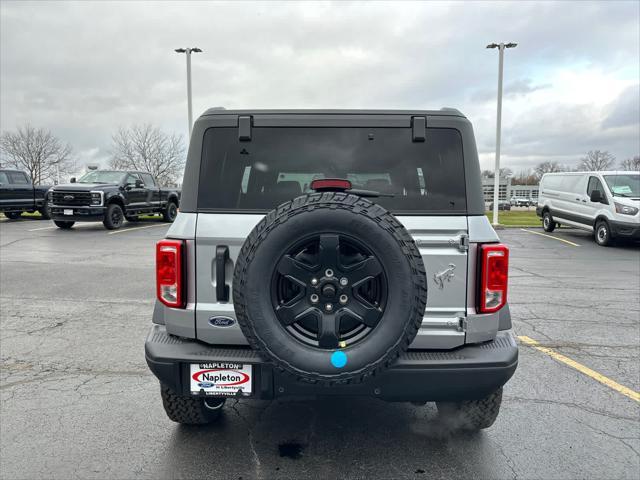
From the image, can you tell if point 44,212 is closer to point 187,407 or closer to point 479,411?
point 187,407

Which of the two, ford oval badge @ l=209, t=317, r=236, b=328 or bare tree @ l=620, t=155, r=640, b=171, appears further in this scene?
bare tree @ l=620, t=155, r=640, b=171

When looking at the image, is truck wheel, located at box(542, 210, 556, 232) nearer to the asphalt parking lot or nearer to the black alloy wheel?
the asphalt parking lot

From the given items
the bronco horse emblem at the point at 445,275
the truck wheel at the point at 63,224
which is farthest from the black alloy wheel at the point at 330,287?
the truck wheel at the point at 63,224

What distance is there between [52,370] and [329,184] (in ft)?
10.6

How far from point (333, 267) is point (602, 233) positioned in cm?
1396

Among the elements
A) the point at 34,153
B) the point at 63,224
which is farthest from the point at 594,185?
the point at 34,153

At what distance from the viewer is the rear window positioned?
2.64 m

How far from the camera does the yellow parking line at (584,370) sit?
12.3 ft

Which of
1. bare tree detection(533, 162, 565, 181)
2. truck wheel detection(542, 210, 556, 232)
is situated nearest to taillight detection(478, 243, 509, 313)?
truck wheel detection(542, 210, 556, 232)

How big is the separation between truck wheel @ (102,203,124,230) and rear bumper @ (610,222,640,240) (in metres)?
15.2

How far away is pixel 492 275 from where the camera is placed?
8.38ft

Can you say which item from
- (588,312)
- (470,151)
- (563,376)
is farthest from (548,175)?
(470,151)

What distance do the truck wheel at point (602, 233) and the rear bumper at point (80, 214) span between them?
1520cm

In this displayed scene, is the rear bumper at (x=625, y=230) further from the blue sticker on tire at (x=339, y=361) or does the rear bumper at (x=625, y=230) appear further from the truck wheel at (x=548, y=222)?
the blue sticker on tire at (x=339, y=361)
